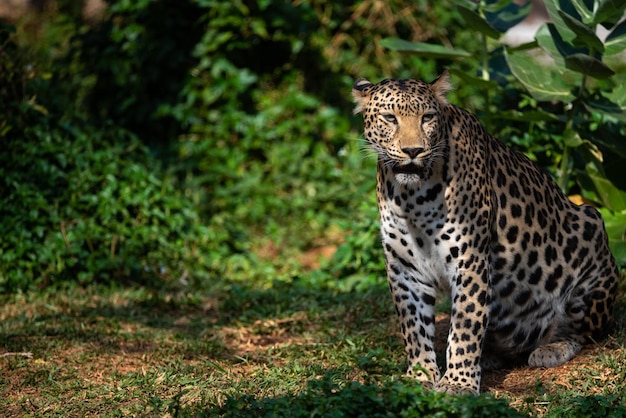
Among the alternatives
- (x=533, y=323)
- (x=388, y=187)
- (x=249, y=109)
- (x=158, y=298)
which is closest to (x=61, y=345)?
(x=158, y=298)

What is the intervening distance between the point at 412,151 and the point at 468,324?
112 centimetres

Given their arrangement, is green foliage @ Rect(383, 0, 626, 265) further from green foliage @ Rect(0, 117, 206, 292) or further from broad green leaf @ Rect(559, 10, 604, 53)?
green foliage @ Rect(0, 117, 206, 292)

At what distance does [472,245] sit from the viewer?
605 cm

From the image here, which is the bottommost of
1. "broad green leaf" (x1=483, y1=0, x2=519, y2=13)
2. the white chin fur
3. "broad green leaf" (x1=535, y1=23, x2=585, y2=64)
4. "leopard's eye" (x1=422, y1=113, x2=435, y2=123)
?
the white chin fur

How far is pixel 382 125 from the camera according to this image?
5.98 meters

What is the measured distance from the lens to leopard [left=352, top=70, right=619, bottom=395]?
6012 mm

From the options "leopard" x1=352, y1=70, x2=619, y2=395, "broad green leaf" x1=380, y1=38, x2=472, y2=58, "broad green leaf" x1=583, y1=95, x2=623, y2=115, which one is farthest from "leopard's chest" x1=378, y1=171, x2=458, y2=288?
"broad green leaf" x1=380, y1=38, x2=472, y2=58

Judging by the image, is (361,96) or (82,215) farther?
(82,215)

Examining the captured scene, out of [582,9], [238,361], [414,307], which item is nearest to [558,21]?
[582,9]

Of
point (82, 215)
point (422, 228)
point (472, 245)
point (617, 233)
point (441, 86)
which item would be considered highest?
point (441, 86)

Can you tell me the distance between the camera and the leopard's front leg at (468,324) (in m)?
6.05

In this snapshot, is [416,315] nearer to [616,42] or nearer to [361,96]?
[361,96]

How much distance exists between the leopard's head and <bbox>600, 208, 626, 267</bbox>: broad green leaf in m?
2.76

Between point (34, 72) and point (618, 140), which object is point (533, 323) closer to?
point (618, 140)
